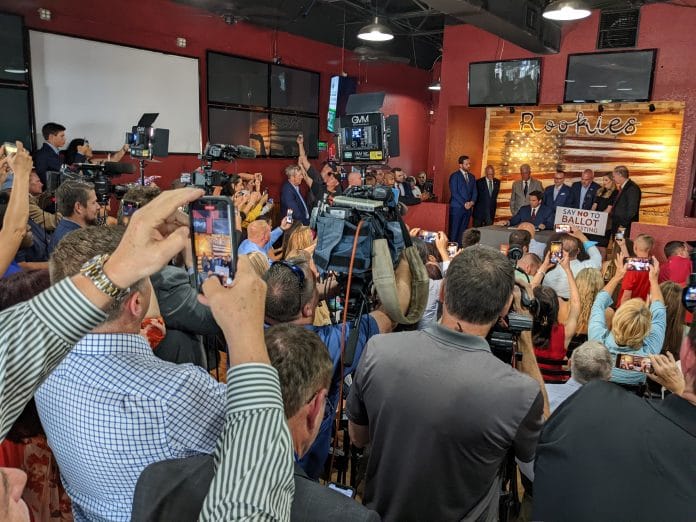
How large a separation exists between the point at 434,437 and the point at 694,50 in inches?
302

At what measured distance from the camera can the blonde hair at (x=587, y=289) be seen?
3586 mm

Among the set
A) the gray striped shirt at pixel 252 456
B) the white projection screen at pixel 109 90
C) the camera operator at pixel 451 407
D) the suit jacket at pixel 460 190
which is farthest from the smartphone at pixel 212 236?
the suit jacket at pixel 460 190

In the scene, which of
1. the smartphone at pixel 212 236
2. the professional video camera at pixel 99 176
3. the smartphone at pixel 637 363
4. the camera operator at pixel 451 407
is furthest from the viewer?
the professional video camera at pixel 99 176

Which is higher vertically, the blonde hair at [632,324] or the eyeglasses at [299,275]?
the eyeglasses at [299,275]

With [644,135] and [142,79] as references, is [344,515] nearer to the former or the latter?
[142,79]

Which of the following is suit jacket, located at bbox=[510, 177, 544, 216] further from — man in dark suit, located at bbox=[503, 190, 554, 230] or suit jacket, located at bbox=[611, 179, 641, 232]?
suit jacket, located at bbox=[611, 179, 641, 232]

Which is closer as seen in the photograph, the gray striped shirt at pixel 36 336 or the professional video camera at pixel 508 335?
the gray striped shirt at pixel 36 336

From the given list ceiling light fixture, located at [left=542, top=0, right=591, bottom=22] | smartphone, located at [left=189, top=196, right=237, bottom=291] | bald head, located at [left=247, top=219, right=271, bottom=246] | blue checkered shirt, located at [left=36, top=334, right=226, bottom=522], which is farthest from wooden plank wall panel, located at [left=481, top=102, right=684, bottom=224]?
blue checkered shirt, located at [left=36, top=334, right=226, bottom=522]

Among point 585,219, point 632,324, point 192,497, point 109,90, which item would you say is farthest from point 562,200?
point 192,497

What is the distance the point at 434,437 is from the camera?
1.34m

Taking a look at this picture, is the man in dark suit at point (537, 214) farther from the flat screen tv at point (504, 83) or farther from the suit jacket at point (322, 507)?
the suit jacket at point (322, 507)

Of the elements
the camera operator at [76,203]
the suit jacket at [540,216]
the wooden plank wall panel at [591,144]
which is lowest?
the suit jacket at [540,216]

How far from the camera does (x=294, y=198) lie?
7.63 metres

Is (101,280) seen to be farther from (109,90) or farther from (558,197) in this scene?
(558,197)
